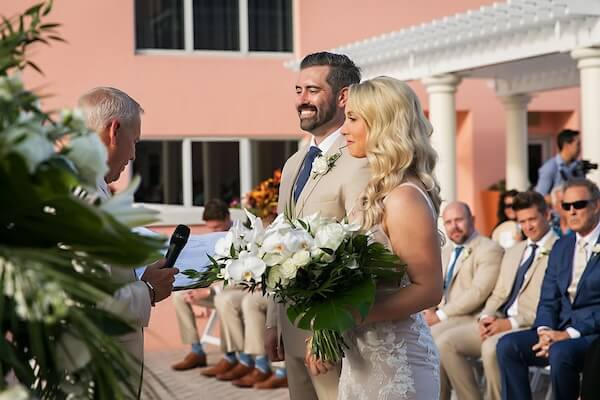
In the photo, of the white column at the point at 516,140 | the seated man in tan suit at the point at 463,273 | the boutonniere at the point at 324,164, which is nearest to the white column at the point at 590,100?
the seated man in tan suit at the point at 463,273

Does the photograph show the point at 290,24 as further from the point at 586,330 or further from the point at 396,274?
the point at 396,274

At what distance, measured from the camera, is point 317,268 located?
3512mm

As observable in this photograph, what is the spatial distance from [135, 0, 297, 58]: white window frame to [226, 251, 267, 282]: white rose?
11653 millimetres

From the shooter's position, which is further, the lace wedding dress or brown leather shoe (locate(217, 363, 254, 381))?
brown leather shoe (locate(217, 363, 254, 381))

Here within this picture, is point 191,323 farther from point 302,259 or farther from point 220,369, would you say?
point 302,259

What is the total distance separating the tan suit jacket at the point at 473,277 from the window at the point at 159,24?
7.83m

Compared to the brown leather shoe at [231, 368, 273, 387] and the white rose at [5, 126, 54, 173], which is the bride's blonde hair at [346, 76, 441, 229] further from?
the brown leather shoe at [231, 368, 273, 387]

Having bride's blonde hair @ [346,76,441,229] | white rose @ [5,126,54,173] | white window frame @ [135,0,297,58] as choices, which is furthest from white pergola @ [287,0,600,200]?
white rose @ [5,126,54,173]

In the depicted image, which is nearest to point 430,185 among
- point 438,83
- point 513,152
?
point 438,83

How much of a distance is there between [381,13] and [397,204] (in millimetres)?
12999

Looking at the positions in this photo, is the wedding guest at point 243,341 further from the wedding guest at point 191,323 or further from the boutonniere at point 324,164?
the boutonniere at point 324,164

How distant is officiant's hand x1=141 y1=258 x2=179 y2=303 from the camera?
362cm

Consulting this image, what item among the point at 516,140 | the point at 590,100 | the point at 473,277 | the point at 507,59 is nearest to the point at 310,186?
the point at 473,277

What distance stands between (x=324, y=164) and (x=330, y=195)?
18 centimetres
